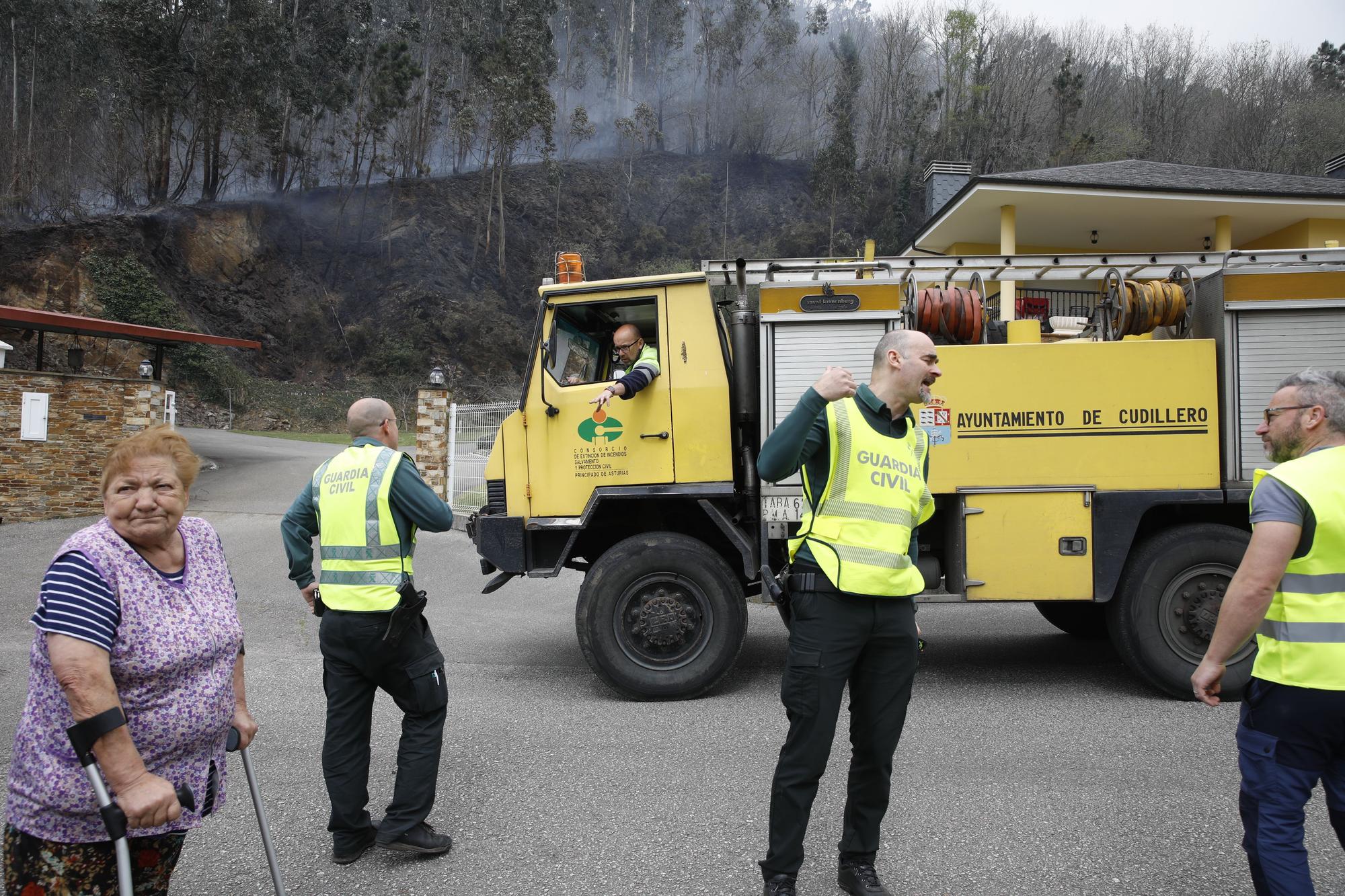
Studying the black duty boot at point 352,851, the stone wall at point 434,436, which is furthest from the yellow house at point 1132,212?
the black duty boot at point 352,851

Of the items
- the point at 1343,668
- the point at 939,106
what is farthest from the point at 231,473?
the point at 939,106

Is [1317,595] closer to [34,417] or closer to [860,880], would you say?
[860,880]

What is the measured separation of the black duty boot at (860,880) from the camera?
119 inches

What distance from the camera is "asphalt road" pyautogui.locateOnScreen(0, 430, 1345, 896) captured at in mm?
3266

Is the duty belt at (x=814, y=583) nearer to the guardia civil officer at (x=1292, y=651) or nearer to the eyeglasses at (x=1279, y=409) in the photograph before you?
the guardia civil officer at (x=1292, y=651)

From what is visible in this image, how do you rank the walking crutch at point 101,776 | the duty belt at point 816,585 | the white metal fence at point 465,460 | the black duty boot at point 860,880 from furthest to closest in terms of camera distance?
the white metal fence at point 465,460, the black duty boot at point 860,880, the duty belt at point 816,585, the walking crutch at point 101,776

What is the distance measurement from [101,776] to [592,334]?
438 cm

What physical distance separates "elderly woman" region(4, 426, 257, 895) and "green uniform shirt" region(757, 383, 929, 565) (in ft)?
5.36

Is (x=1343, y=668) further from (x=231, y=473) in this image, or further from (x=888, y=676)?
(x=231, y=473)

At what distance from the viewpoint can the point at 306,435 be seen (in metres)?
28.7

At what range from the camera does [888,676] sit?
2.98m

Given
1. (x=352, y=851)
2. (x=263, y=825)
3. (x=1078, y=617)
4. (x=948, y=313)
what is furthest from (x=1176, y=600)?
(x=263, y=825)

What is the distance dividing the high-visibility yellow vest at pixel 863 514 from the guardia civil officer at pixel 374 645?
60.0 inches

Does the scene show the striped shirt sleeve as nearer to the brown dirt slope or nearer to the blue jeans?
the blue jeans
